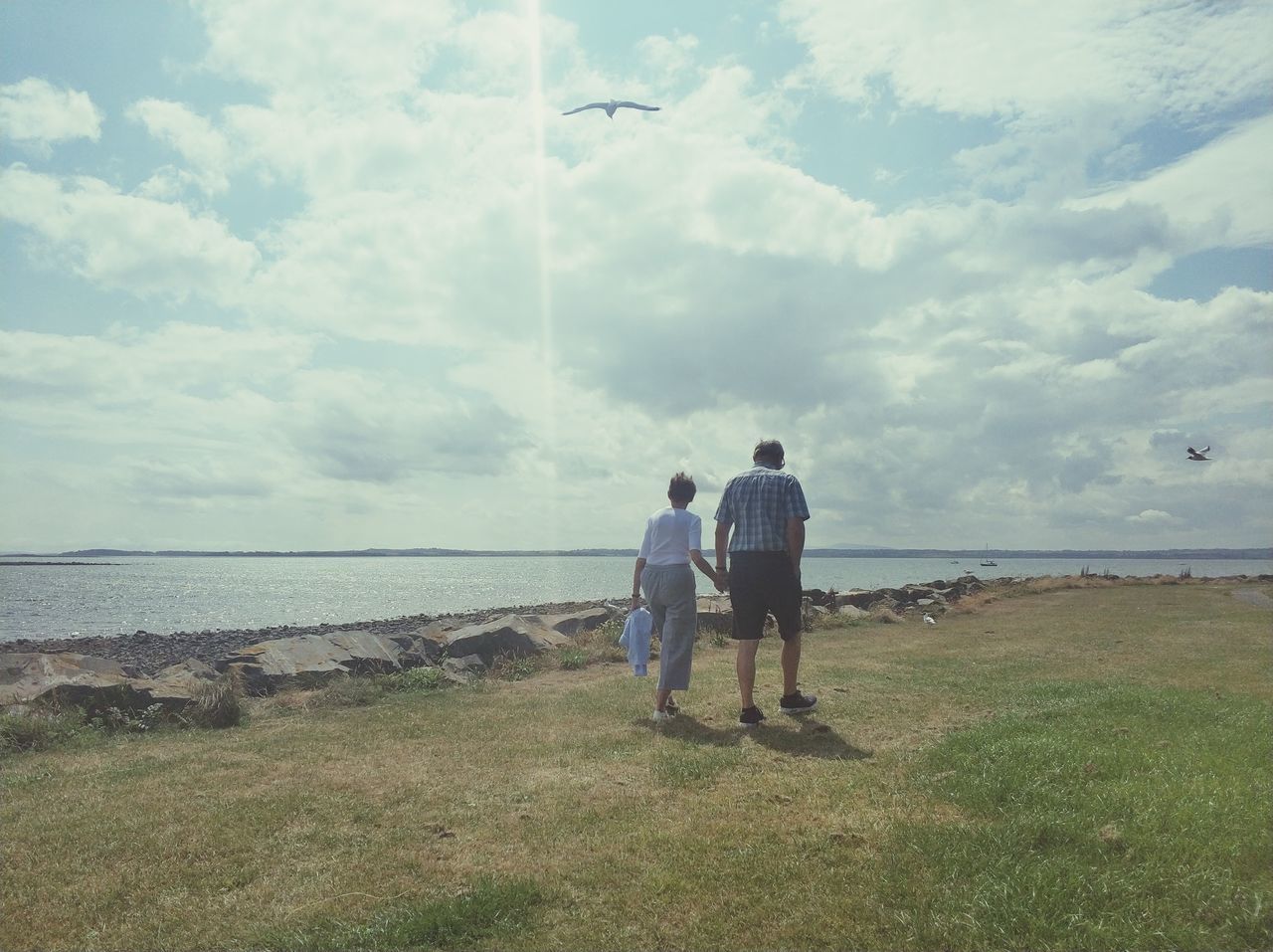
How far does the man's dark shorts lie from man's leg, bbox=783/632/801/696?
9 centimetres

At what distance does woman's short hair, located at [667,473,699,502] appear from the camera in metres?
7.61

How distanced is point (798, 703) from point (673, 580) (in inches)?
64.5

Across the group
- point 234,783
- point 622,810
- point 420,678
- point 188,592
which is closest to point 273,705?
point 420,678

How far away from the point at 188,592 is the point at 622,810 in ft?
264

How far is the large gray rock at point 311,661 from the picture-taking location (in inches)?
441

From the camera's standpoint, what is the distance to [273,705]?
9.77 metres

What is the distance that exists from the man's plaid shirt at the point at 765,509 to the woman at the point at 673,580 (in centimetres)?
54

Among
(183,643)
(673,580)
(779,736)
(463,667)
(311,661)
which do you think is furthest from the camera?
(183,643)

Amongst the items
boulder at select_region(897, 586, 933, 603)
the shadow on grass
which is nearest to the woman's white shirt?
the shadow on grass

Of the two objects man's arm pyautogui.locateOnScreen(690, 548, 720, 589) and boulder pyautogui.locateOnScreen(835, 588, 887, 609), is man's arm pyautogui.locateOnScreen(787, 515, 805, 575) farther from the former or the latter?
boulder pyautogui.locateOnScreen(835, 588, 887, 609)

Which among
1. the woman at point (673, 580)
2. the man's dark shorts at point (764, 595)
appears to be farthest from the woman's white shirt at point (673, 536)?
the man's dark shorts at point (764, 595)

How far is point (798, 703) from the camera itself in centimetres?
716

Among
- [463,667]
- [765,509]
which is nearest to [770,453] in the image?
[765,509]

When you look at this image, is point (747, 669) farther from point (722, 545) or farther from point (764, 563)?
point (722, 545)
